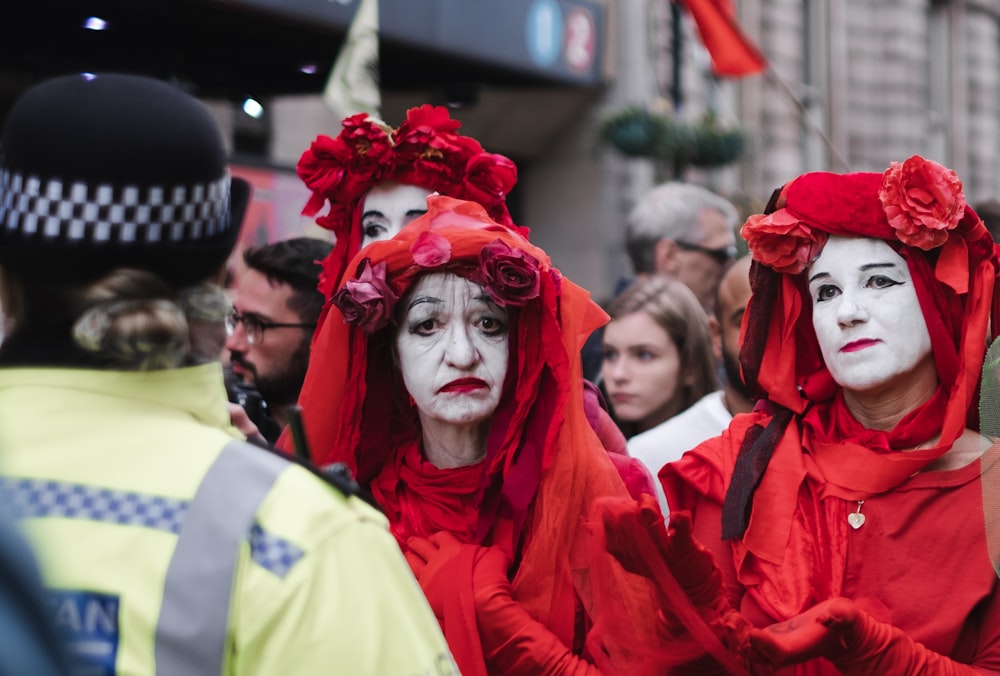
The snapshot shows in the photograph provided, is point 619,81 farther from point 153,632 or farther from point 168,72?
point 153,632

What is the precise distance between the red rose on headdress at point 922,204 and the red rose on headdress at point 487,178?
3.73ft

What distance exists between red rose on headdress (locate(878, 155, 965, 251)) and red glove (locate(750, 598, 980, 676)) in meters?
0.73

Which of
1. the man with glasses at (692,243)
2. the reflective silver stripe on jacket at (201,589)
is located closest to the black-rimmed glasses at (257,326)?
the man with glasses at (692,243)

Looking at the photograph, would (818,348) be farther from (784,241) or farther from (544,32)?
(544,32)

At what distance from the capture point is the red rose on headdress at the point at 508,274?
9.46 ft

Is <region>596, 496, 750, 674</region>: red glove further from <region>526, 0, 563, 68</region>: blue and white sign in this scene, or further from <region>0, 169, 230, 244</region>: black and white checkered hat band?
<region>526, 0, 563, 68</region>: blue and white sign

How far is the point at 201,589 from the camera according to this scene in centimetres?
150

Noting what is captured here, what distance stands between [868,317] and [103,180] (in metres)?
1.62

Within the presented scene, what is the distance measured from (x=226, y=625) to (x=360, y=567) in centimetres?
16

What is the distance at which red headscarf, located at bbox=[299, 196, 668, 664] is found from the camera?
9.38ft

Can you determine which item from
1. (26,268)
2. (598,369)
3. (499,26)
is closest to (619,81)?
(499,26)

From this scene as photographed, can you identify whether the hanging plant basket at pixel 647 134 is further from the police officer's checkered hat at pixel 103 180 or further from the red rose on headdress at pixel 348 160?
the police officer's checkered hat at pixel 103 180

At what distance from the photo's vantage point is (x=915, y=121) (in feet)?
60.7

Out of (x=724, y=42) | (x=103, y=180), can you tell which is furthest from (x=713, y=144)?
(x=103, y=180)
